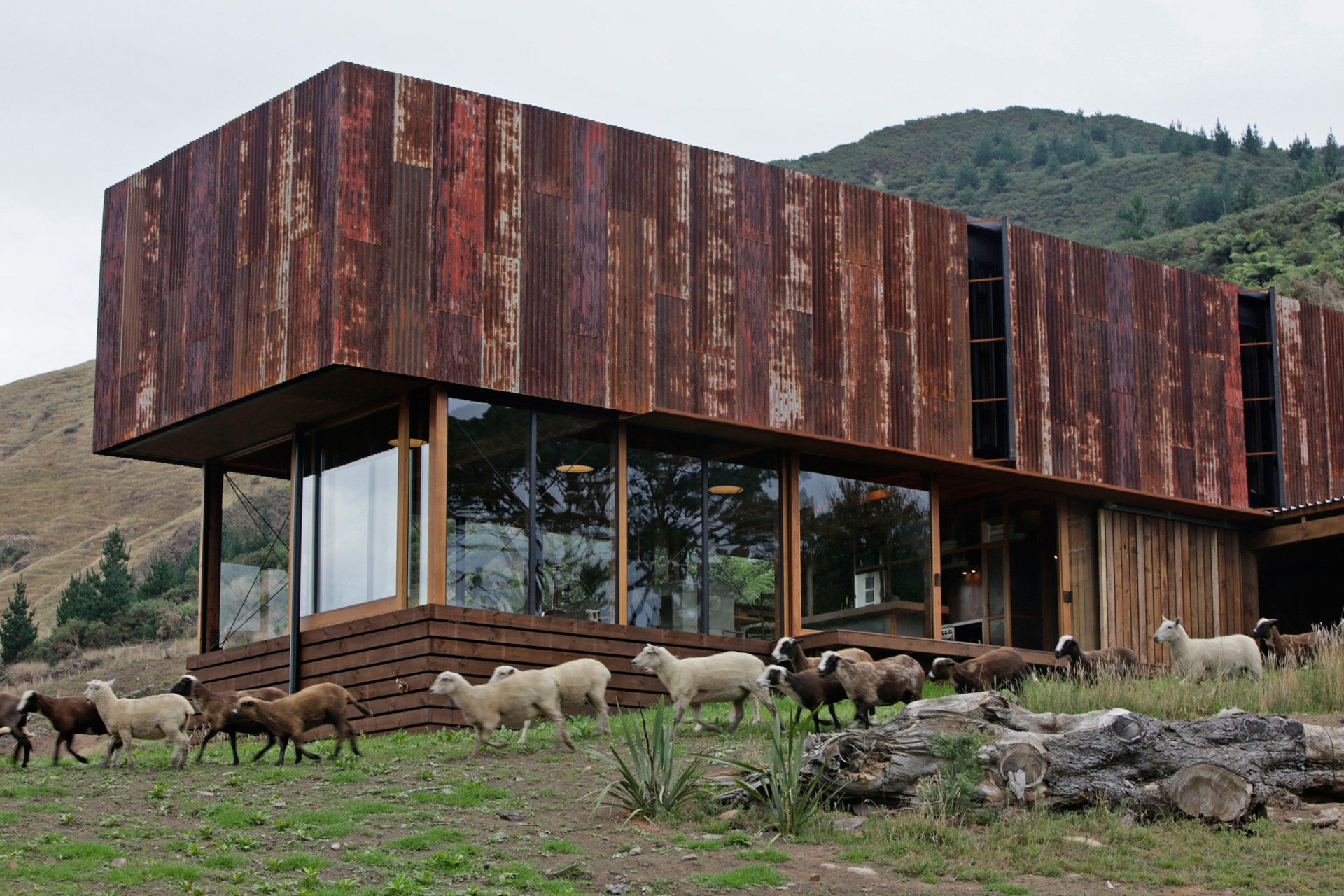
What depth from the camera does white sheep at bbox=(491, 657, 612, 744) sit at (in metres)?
15.7

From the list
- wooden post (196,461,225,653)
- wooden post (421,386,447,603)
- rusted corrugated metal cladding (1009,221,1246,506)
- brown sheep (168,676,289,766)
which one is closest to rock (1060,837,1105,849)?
brown sheep (168,676,289,766)

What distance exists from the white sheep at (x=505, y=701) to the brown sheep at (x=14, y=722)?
421cm

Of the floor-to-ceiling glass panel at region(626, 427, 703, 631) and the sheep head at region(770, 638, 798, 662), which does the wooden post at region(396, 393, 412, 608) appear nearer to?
the floor-to-ceiling glass panel at region(626, 427, 703, 631)

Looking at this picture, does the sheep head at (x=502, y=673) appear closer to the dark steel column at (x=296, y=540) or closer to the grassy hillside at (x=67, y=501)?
the dark steel column at (x=296, y=540)

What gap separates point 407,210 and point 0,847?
1103 centimetres

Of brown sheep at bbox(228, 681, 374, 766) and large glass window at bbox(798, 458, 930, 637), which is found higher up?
large glass window at bbox(798, 458, 930, 637)

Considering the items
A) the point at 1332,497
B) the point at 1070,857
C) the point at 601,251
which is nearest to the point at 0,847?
the point at 1070,857

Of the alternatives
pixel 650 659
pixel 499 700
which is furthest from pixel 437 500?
pixel 650 659

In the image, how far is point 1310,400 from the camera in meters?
29.3

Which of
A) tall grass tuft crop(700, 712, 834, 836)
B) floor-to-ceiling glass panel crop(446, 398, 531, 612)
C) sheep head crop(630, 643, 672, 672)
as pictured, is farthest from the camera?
floor-to-ceiling glass panel crop(446, 398, 531, 612)

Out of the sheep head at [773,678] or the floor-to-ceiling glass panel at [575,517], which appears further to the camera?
the floor-to-ceiling glass panel at [575,517]

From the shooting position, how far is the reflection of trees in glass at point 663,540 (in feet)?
69.2

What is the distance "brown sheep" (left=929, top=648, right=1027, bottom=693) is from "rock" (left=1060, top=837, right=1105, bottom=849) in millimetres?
5739

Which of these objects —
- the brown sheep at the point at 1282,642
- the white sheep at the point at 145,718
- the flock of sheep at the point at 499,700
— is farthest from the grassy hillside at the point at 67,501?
the brown sheep at the point at 1282,642
